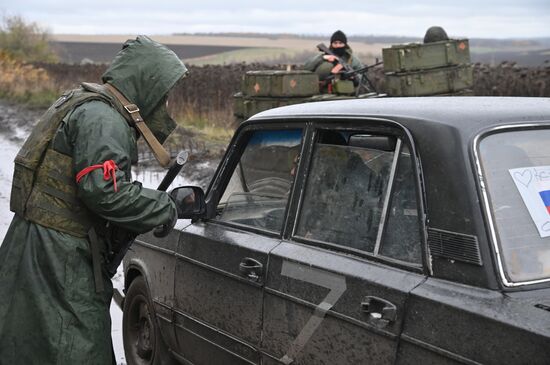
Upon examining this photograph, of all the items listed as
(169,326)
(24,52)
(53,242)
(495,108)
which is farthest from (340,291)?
(24,52)

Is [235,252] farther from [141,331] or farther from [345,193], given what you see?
[141,331]

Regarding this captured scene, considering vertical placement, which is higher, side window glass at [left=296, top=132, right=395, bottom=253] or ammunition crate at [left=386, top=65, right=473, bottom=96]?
side window glass at [left=296, top=132, right=395, bottom=253]

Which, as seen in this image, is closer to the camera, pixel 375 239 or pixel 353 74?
pixel 375 239

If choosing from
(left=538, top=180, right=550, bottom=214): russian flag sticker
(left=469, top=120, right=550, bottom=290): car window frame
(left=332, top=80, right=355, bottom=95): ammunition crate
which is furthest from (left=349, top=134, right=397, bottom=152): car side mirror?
(left=332, top=80, right=355, bottom=95): ammunition crate

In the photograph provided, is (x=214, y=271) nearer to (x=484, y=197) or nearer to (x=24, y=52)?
(x=484, y=197)

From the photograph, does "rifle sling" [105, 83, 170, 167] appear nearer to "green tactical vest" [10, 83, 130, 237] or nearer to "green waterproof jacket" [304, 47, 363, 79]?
"green tactical vest" [10, 83, 130, 237]

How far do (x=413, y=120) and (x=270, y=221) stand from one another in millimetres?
1031

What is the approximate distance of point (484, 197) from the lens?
281 centimetres

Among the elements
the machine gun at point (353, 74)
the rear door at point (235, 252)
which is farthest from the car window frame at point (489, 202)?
the machine gun at point (353, 74)

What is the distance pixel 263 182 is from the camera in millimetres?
4246

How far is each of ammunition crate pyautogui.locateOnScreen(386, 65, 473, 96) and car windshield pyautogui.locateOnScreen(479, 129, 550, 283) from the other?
422 inches

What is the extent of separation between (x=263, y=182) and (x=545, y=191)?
1.64 m

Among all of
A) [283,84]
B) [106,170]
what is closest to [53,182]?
[106,170]

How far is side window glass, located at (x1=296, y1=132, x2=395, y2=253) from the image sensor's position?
3268 millimetres
